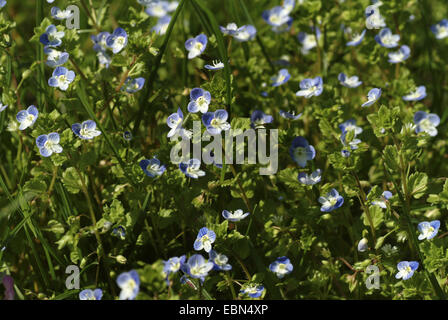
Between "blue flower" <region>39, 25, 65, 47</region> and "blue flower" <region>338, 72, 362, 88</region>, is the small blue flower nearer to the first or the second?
"blue flower" <region>338, 72, 362, 88</region>

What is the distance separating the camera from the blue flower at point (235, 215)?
74.8 inches

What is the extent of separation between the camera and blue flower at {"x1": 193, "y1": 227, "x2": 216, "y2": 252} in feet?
5.84

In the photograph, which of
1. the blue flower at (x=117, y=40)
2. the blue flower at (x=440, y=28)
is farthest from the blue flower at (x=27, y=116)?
the blue flower at (x=440, y=28)

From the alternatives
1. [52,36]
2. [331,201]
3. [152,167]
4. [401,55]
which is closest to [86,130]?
[152,167]

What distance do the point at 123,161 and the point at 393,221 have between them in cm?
98

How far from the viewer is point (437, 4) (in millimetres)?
3559

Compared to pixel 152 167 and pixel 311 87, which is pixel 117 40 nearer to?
pixel 152 167

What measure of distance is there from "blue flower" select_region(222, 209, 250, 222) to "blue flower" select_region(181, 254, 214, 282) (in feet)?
0.81

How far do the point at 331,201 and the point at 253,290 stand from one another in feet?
1.49

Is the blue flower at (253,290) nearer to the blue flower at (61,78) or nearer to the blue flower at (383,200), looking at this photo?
the blue flower at (383,200)

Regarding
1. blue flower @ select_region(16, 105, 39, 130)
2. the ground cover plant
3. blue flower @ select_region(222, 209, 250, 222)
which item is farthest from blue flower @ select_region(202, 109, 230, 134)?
blue flower @ select_region(16, 105, 39, 130)

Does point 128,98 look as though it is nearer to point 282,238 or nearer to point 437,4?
point 282,238

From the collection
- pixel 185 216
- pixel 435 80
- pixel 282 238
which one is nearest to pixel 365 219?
pixel 282 238

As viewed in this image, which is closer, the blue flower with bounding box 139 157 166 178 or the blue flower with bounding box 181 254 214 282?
the blue flower with bounding box 181 254 214 282
